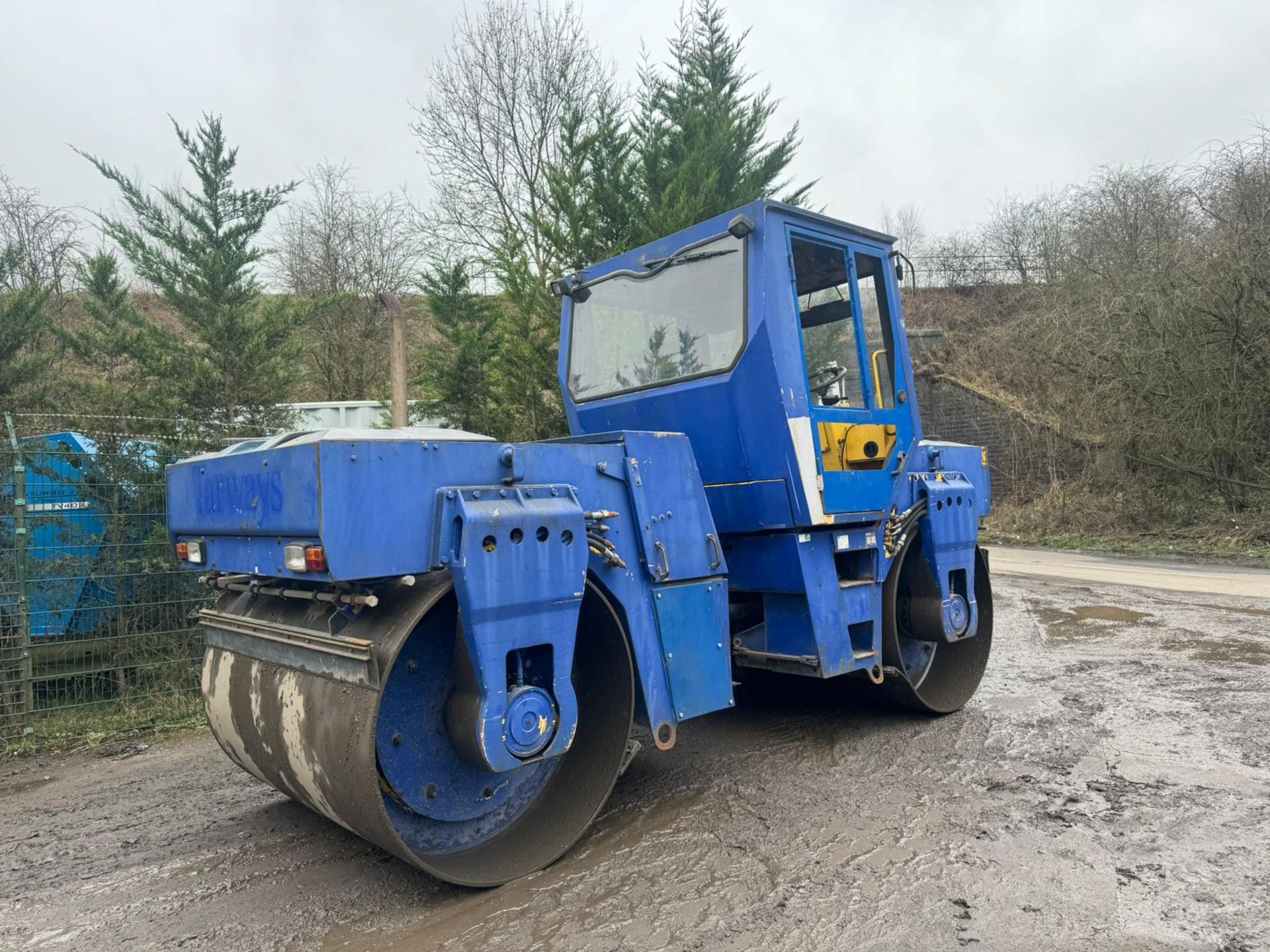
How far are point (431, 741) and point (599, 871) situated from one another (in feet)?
2.56

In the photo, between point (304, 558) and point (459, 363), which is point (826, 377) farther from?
point (459, 363)

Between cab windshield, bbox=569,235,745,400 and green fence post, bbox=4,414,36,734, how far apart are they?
3343 mm

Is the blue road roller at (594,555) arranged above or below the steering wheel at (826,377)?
below

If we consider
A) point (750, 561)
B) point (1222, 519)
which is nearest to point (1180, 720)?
point (750, 561)

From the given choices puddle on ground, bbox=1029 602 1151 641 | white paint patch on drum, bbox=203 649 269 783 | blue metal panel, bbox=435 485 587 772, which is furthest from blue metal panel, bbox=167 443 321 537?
puddle on ground, bbox=1029 602 1151 641

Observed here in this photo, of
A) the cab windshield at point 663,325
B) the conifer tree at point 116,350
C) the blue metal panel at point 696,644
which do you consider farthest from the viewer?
the conifer tree at point 116,350

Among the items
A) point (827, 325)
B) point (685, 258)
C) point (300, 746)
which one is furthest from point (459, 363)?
point (300, 746)

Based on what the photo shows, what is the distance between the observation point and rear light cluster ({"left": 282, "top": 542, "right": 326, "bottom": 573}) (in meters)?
2.66

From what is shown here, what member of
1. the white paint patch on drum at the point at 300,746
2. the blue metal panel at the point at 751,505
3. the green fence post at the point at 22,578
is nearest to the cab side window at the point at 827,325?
the blue metal panel at the point at 751,505

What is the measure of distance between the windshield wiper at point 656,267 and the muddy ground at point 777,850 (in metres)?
2.52

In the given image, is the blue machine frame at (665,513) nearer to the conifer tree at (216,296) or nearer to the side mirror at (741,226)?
the side mirror at (741,226)

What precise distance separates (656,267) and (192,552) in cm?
252

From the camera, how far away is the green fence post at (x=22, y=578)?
518cm

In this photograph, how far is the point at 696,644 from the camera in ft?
11.8
